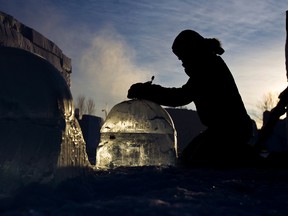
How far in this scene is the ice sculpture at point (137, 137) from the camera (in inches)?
161

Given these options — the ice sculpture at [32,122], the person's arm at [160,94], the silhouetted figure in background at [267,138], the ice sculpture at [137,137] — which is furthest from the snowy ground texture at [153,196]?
the ice sculpture at [137,137]

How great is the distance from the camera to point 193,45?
145 inches

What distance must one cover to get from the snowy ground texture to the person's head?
1.51m

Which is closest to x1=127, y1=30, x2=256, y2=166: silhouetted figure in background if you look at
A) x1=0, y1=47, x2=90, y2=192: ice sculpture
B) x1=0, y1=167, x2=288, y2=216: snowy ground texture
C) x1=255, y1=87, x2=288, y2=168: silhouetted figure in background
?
x1=255, y1=87, x2=288, y2=168: silhouetted figure in background

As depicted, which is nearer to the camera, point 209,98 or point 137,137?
point 209,98

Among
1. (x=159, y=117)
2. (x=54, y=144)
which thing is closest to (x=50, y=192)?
(x=54, y=144)

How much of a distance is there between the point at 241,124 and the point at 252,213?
87.4 inches

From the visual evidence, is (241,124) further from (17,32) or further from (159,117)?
(17,32)

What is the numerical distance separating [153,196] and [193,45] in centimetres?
224

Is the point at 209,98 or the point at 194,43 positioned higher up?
the point at 194,43

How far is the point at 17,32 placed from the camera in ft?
24.7

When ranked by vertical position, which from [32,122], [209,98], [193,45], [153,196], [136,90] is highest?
[193,45]

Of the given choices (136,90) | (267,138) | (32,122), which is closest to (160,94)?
(136,90)

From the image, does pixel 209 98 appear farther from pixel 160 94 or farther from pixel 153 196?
pixel 153 196
